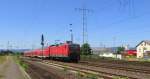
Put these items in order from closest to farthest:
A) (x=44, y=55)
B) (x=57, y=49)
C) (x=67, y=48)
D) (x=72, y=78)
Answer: (x=72, y=78), (x=67, y=48), (x=57, y=49), (x=44, y=55)

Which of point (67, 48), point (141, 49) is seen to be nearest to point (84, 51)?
point (141, 49)

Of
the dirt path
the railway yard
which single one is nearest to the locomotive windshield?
the dirt path

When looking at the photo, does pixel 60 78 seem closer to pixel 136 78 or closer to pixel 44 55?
pixel 136 78

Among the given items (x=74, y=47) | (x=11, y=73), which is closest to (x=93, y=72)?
(x=11, y=73)

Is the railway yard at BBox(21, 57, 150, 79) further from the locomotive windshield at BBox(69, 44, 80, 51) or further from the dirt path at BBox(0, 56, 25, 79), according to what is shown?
the locomotive windshield at BBox(69, 44, 80, 51)

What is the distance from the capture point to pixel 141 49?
143875 millimetres

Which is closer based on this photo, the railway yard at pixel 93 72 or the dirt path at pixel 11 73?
the railway yard at pixel 93 72

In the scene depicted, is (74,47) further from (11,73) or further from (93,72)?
(93,72)

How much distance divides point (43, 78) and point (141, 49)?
399 ft

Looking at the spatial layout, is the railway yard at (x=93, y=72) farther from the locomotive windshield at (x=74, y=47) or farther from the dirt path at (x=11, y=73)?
the locomotive windshield at (x=74, y=47)

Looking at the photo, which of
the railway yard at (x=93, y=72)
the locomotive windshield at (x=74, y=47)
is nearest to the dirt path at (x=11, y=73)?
the railway yard at (x=93, y=72)

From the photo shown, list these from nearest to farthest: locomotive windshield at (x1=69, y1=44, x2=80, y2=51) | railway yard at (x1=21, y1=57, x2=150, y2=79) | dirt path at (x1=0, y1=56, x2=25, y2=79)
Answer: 1. railway yard at (x1=21, y1=57, x2=150, y2=79)
2. dirt path at (x1=0, y1=56, x2=25, y2=79)
3. locomotive windshield at (x1=69, y1=44, x2=80, y2=51)

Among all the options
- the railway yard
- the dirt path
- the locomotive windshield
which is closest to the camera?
the railway yard

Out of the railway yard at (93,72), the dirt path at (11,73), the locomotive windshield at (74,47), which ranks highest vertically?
the locomotive windshield at (74,47)
